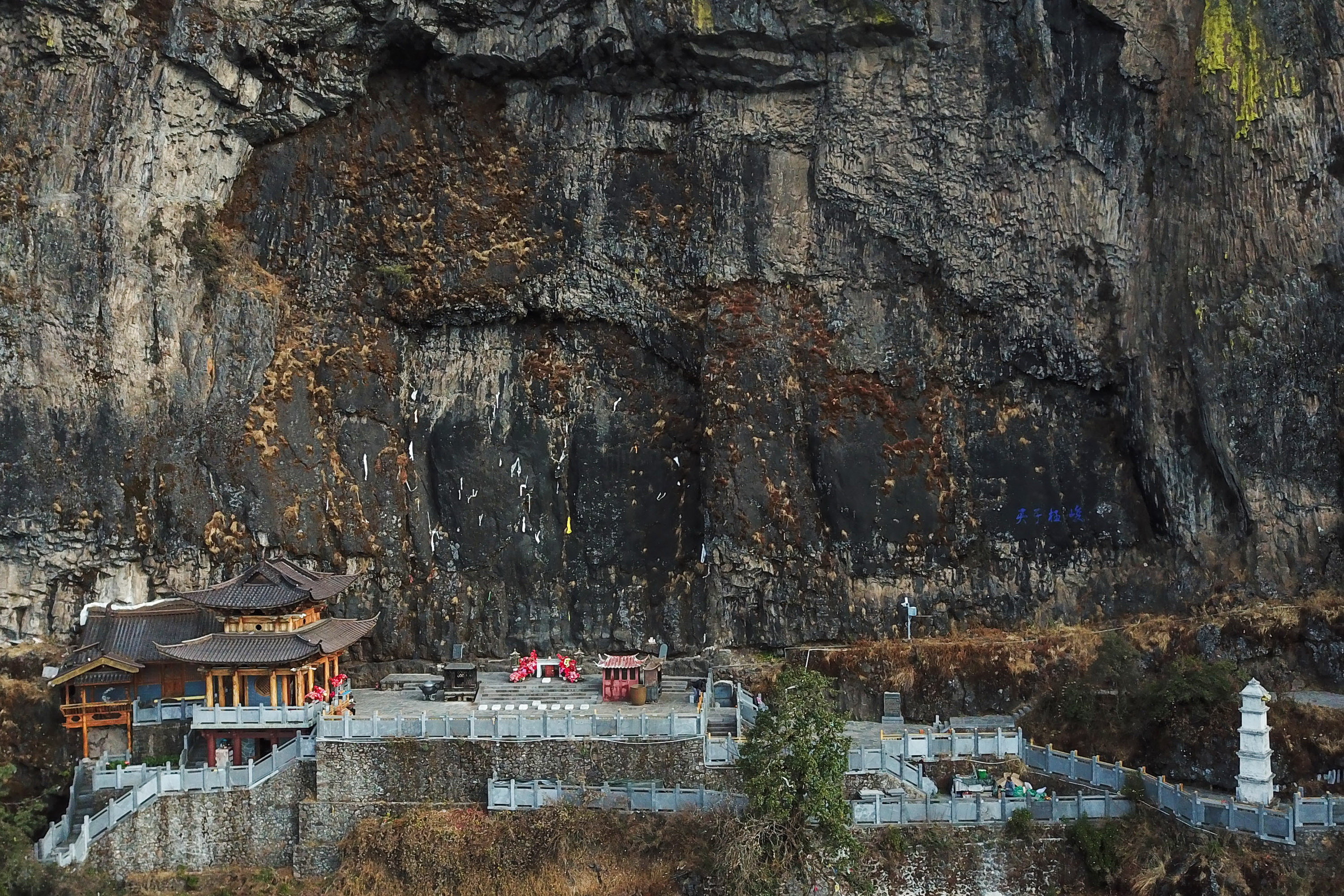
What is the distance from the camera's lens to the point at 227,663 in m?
29.2

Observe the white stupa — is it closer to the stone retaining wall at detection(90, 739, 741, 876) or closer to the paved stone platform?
the stone retaining wall at detection(90, 739, 741, 876)

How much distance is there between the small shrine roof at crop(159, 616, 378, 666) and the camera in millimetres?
29219

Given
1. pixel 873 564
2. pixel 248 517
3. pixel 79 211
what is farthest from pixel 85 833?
pixel 873 564

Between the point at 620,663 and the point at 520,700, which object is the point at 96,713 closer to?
the point at 520,700

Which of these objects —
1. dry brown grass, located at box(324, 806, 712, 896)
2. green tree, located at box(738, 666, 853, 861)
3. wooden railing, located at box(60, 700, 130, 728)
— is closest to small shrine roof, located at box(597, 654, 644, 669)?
dry brown grass, located at box(324, 806, 712, 896)

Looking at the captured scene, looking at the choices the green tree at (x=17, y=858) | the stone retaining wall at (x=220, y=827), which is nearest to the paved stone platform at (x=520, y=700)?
the stone retaining wall at (x=220, y=827)

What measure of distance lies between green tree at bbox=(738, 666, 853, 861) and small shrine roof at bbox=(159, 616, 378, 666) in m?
9.93

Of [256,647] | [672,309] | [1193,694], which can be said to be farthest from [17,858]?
[1193,694]

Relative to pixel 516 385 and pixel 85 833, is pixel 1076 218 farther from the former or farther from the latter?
pixel 85 833

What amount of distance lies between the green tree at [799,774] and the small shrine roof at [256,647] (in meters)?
9.93

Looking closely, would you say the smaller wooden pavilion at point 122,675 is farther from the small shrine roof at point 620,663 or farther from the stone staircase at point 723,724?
the stone staircase at point 723,724

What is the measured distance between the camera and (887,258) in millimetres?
37469

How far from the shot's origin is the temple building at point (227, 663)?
29328 mm

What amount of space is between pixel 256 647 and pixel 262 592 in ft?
4.33
